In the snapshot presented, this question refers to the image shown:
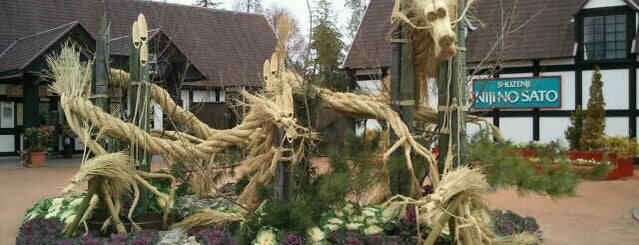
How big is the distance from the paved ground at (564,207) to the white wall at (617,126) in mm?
1395

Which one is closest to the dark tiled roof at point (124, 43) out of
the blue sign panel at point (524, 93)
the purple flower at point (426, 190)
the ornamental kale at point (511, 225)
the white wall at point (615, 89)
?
the purple flower at point (426, 190)

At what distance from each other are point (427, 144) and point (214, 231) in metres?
1.76

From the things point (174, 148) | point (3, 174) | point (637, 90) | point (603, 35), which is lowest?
point (3, 174)

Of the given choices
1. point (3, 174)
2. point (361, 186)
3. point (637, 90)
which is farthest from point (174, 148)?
point (637, 90)

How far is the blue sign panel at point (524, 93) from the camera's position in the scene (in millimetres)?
17031

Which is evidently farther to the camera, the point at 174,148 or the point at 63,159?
the point at 63,159

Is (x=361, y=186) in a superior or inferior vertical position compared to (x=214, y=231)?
superior

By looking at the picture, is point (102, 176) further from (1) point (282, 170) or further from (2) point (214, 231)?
(1) point (282, 170)

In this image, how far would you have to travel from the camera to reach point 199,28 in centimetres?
2656

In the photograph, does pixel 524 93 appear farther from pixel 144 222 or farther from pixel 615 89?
pixel 144 222

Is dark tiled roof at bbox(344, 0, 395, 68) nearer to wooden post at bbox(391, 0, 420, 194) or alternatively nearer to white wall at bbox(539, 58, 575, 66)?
white wall at bbox(539, 58, 575, 66)

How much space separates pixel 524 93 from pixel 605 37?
7.71 feet

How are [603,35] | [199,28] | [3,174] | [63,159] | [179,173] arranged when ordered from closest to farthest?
1. [179,173]
2. [3,174]
3. [603,35]
4. [63,159]
5. [199,28]

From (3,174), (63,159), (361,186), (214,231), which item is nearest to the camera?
(361,186)
